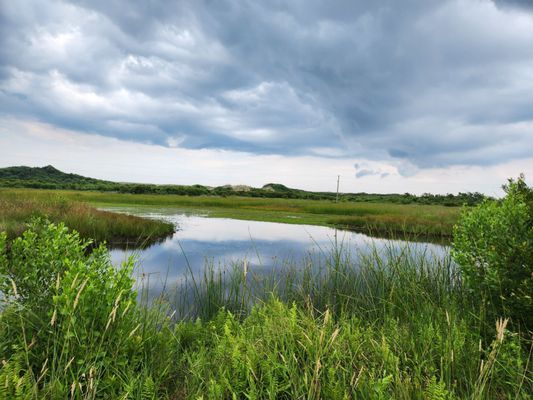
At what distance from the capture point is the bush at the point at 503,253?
150 inches

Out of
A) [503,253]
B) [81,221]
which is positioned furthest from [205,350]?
[81,221]

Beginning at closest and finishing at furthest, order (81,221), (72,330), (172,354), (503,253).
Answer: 1. (72,330)
2. (172,354)
3. (503,253)
4. (81,221)

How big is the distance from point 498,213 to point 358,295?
303cm

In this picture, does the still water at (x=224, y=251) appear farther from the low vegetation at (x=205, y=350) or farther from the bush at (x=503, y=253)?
the low vegetation at (x=205, y=350)

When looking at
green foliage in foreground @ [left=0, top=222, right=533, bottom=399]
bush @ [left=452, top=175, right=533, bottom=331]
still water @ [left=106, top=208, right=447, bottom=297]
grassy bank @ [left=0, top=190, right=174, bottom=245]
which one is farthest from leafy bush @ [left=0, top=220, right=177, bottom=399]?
grassy bank @ [left=0, top=190, right=174, bottom=245]

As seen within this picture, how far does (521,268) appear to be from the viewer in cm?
385

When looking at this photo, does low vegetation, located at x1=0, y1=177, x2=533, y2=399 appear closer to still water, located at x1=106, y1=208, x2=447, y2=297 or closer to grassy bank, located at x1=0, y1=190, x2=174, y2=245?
still water, located at x1=106, y1=208, x2=447, y2=297

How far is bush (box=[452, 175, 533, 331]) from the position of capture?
3.80m

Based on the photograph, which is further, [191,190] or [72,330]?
[191,190]

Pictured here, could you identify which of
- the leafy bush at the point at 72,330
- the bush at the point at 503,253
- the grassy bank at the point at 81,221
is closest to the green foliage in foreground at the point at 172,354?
the leafy bush at the point at 72,330

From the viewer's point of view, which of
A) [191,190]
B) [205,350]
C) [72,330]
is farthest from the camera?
[191,190]

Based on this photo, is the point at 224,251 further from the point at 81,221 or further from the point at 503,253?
the point at 503,253

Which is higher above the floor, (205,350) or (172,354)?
(205,350)

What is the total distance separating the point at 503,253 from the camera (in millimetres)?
4031
